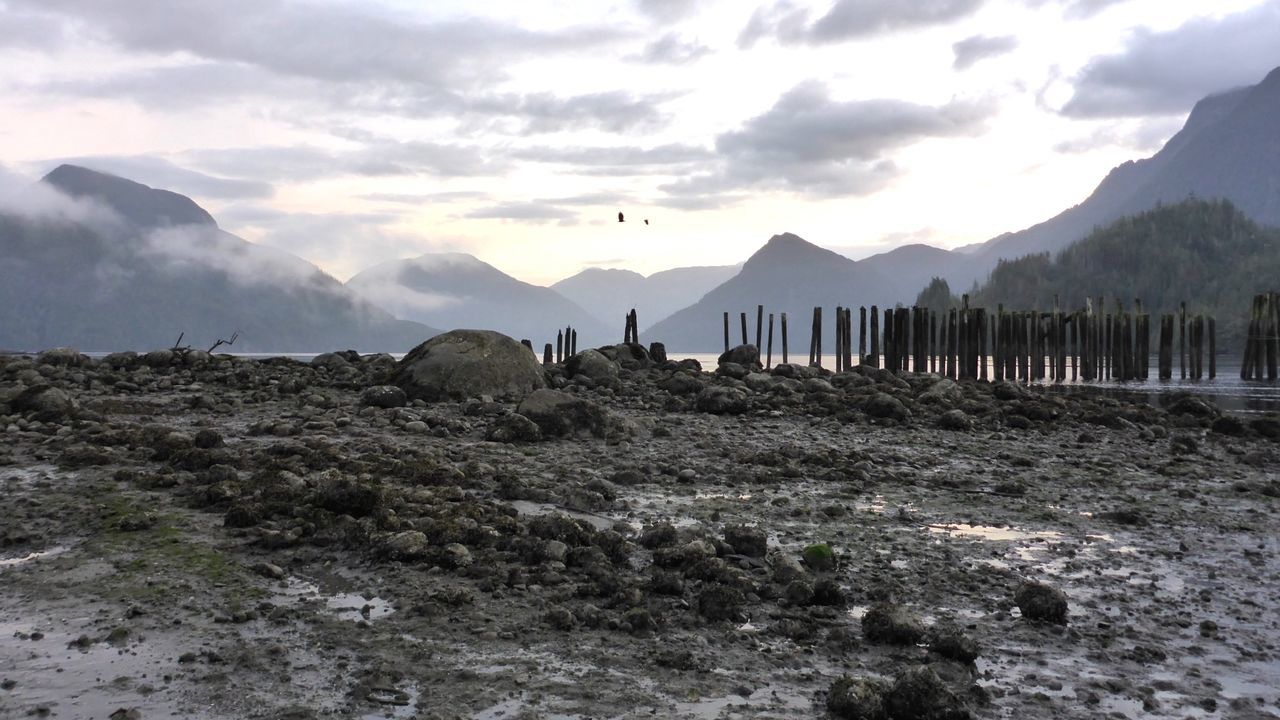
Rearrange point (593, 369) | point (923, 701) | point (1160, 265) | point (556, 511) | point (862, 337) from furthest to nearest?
point (1160, 265) < point (862, 337) < point (593, 369) < point (556, 511) < point (923, 701)

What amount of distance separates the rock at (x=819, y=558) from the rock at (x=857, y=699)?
7.14 feet

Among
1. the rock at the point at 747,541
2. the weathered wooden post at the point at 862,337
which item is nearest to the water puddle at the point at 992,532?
the rock at the point at 747,541

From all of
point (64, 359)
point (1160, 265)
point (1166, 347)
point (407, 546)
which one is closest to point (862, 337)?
point (1166, 347)

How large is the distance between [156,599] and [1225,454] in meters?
14.0

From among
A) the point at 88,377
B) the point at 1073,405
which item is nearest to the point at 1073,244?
the point at 1073,405

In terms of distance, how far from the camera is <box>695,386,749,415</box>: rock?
16.3 m

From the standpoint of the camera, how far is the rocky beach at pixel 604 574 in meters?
A: 4.30

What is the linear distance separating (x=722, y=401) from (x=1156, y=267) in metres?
133

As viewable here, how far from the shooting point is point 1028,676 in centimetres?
464

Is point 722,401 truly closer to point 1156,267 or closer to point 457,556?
point 457,556

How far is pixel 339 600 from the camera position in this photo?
544 cm

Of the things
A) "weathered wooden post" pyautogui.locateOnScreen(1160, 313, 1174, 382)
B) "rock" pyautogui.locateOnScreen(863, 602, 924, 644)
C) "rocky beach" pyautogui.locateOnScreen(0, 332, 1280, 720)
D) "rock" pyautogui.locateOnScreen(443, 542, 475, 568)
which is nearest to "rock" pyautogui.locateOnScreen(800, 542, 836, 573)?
"rocky beach" pyautogui.locateOnScreen(0, 332, 1280, 720)

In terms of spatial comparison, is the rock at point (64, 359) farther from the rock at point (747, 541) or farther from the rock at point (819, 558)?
the rock at point (819, 558)

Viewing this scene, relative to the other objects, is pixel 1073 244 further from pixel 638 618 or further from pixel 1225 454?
pixel 638 618
